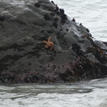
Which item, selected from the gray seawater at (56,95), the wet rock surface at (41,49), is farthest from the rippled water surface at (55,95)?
the wet rock surface at (41,49)

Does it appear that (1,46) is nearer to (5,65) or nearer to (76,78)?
(5,65)

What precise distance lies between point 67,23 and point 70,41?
906 millimetres

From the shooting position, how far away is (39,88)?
459cm

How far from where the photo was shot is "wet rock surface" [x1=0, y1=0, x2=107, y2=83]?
5109mm

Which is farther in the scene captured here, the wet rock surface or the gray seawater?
the wet rock surface

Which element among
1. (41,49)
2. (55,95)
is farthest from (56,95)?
(41,49)

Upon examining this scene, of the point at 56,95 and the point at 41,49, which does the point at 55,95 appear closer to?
the point at 56,95

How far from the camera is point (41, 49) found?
17.7 ft

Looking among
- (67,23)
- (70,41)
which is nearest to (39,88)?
(70,41)

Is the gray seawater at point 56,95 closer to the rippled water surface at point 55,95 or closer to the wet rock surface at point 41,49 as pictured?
the rippled water surface at point 55,95

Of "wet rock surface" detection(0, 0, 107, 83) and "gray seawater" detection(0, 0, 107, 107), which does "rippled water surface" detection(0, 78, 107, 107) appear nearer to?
"gray seawater" detection(0, 0, 107, 107)

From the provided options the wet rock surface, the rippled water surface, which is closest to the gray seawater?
the rippled water surface

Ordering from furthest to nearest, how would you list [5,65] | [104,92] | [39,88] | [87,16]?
[87,16], [5,65], [39,88], [104,92]

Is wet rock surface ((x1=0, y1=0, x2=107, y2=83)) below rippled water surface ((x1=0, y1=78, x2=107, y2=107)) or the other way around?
the other way around
